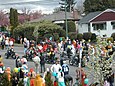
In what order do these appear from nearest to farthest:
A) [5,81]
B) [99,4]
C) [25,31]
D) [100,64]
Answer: [100,64] < [5,81] < [25,31] < [99,4]

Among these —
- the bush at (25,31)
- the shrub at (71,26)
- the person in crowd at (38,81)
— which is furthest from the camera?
the shrub at (71,26)

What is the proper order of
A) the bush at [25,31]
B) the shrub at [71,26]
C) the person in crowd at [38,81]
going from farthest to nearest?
the shrub at [71,26]
the bush at [25,31]
the person in crowd at [38,81]

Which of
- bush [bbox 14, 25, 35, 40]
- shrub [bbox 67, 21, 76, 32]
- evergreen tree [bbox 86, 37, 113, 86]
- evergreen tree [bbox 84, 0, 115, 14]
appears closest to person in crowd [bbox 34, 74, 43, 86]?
evergreen tree [bbox 86, 37, 113, 86]

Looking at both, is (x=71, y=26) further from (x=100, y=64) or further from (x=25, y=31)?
(x=100, y=64)

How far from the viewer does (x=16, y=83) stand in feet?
63.9

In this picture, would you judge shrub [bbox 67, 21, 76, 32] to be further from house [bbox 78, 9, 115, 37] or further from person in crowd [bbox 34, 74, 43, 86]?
person in crowd [bbox 34, 74, 43, 86]

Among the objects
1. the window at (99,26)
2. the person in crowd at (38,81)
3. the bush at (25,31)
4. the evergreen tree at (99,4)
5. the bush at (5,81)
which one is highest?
the person in crowd at (38,81)

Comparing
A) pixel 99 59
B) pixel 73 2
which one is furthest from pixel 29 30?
pixel 73 2

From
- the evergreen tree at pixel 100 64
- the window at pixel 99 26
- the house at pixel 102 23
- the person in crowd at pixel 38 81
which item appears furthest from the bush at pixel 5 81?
the window at pixel 99 26

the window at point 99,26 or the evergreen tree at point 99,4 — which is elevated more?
the evergreen tree at point 99,4

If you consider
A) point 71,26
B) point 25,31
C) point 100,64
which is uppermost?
point 100,64

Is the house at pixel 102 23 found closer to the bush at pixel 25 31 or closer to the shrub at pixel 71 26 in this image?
the shrub at pixel 71 26

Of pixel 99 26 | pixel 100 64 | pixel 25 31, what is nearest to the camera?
pixel 100 64

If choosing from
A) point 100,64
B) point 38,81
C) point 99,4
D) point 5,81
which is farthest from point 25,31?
point 100,64
